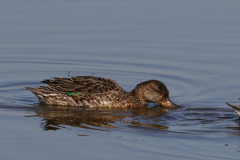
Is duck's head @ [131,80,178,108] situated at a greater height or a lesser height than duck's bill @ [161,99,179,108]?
greater

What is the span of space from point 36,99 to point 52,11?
24.4 feet

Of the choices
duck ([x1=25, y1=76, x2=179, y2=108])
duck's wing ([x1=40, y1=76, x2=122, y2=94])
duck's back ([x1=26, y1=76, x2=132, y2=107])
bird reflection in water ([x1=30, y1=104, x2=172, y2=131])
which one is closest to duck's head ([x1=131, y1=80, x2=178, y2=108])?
duck ([x1=25, y1=76, x2=179, y2=108])

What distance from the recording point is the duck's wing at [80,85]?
11453 mm

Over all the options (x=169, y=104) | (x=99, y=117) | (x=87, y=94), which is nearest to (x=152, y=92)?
(x=169, y=104)

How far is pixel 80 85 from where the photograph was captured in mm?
11500

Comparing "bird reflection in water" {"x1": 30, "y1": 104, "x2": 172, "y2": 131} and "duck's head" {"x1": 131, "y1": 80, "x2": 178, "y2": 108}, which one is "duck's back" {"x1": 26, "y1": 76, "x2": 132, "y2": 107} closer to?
"bird reflection in water" {"x1": 30, "y1": 104, "x2": 172, "y2": 131}

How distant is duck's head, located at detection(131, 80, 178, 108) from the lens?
11719mm

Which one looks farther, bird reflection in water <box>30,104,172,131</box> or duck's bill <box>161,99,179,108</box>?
duck's bill <box>161,99,179,108</box>

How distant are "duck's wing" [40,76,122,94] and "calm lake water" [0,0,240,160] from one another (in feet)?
1.72

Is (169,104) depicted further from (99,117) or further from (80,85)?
(80,85)

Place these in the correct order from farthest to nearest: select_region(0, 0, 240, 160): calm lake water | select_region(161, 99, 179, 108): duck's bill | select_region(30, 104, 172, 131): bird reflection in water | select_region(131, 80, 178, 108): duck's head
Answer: select_region(131, 80, 178, 108): duck's head, select_region(161, 99, 179, 108): duck's bill, select_region(30, 104, 172, 131): bird reflection in water, select_region(0, 0, 240, 160): calm lake water

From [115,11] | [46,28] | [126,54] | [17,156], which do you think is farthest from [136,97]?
[115,11]

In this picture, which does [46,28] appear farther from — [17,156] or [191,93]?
[17,156]

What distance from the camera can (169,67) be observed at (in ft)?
46.0
